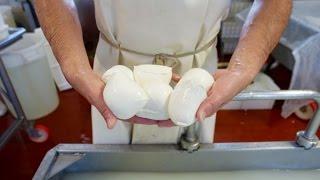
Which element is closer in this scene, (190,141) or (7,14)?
(190,141)

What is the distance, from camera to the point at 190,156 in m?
0.77

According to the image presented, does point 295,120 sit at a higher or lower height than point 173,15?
lower

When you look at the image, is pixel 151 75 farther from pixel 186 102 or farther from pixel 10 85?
pixel 10 85

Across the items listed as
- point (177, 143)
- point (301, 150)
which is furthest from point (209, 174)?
point (301, 150)

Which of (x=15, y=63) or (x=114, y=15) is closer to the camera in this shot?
(x=114, y=15)

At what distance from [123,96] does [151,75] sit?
3.8 inches

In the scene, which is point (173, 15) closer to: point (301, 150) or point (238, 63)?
point (238, 63)

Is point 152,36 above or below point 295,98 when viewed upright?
above

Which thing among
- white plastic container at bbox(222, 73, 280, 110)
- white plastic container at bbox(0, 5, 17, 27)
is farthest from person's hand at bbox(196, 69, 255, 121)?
white plastic container at bbox(0, 5, 17, 27)

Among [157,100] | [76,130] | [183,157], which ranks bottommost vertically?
[76,130]

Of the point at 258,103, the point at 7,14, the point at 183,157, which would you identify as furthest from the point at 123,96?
the point at 7,14

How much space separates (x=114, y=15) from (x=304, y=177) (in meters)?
0.72

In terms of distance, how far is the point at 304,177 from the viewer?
0.82m

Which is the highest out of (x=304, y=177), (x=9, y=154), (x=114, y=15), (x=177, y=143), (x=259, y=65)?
(x=114, y=15)
